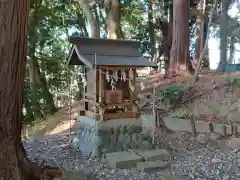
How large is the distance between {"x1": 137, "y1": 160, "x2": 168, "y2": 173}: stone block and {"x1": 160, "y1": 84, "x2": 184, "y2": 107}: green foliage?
252cm

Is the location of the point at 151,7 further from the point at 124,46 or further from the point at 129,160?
the point at 129,160

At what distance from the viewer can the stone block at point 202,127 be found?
5.79 metres

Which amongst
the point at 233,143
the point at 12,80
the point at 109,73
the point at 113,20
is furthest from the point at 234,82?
the point at 12,80

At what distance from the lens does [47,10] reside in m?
11.4

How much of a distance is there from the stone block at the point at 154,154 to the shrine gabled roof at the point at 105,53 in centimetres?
169

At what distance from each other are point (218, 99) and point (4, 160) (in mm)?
5197

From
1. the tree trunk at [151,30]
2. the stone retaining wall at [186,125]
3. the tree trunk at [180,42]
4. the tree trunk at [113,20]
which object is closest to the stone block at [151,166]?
the stone retaining wall at [186,125]

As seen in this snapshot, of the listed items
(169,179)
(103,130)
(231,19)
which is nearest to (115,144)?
(103,130)

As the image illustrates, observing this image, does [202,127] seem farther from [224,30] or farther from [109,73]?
[224,30]

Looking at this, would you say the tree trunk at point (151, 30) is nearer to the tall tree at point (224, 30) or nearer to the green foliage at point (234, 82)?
the tall tree at point (224, 30)

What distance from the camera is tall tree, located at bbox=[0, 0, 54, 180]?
290cm

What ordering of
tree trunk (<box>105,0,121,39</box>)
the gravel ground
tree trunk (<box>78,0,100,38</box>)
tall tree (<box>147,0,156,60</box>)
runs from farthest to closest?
tall tree (<box>147,0,156,60</box>)
tree trunk (<box>78,0,100,38</box>)
tree trunk (<box>105,0,121,39</box>)
the gravel ground

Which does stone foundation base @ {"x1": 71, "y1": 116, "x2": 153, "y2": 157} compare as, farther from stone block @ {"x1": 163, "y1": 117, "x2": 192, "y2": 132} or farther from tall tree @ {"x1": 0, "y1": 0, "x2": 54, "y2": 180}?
tall tree @ {"x1": 0, "y1": 0, "x2": 54, "y2": 180}

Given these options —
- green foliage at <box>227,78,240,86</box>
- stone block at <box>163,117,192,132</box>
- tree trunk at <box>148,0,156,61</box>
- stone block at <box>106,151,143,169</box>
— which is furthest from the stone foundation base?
tree trunk at <box>148,0,156,61</box>
